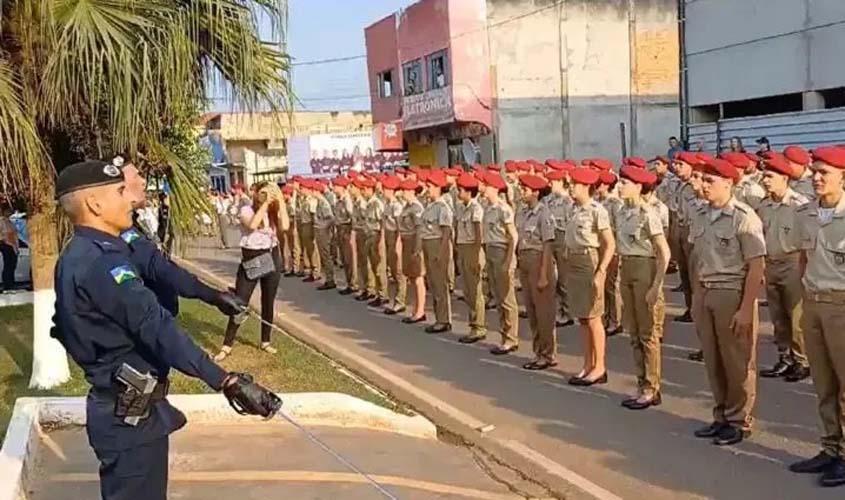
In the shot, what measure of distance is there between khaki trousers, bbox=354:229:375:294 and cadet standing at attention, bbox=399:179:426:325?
153cm

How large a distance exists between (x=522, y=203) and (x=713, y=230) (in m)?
4.03

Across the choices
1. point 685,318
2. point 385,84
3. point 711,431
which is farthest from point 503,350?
point 385,84

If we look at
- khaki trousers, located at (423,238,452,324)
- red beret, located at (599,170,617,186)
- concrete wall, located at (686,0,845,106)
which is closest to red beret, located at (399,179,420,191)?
khaki trousers, located at (423,238,452,324)

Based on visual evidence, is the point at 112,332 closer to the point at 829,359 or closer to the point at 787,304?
the point at 829,359

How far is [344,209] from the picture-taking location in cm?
1600

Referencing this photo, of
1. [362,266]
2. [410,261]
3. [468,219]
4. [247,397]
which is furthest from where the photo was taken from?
[362,266]

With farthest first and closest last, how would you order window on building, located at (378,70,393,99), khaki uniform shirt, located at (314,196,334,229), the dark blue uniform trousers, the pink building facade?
window on building, located at (378,70,393,99) → the pink building facade → khaki uniform shirt, located at (314,196,334,229) → the dark blue uniform trousers

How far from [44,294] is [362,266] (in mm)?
7160

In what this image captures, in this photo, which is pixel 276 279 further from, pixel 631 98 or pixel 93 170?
pixel 631 98

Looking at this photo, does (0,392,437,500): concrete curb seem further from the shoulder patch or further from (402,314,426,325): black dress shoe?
(402,314,426,325): black dress shoe

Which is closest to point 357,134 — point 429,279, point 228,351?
point 429,279

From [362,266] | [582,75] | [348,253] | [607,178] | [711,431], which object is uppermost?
[582,75]

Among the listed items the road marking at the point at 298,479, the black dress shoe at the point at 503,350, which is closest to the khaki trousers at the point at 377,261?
the black dress shoe at the point at 503,350

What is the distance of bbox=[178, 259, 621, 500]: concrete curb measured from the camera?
5984mm
